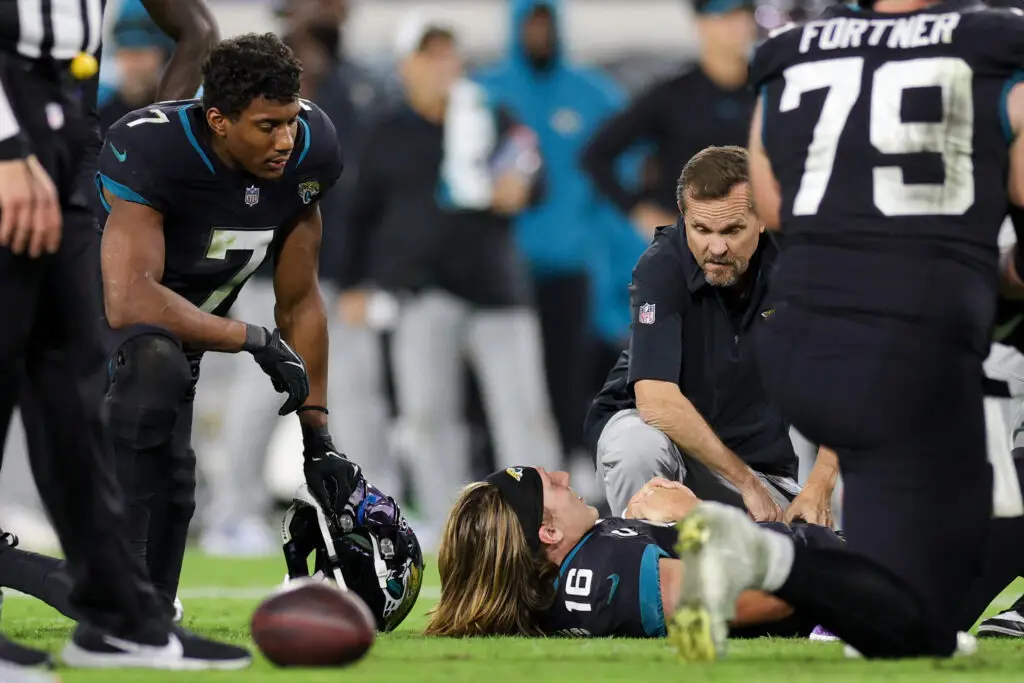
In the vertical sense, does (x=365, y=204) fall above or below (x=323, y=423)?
above

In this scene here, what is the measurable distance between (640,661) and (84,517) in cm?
117

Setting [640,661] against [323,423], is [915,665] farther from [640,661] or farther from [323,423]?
[323,423]

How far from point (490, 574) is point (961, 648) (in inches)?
46.6

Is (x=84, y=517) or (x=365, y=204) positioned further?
(x=365, y=204)

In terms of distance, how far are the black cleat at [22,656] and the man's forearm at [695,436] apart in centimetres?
197

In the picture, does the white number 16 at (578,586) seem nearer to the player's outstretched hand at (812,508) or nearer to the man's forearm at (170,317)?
the player's outstretched hand at (812,508)

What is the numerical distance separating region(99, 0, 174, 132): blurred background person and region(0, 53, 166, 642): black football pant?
3932 mm

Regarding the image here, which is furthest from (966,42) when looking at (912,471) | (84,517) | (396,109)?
(396,109)

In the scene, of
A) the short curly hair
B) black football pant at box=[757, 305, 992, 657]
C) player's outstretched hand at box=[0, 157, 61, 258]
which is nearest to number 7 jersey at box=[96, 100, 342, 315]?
the short curly hair

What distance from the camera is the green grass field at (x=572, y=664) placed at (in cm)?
333

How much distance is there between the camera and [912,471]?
354 centimetres

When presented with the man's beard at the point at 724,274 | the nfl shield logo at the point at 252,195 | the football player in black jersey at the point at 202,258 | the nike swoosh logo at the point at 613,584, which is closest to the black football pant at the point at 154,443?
the football player in black jersey at the point at 202,258

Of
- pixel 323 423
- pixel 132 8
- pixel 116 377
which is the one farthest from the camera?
pixel 132 8

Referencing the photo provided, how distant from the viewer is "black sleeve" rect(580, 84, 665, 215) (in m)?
7.73
